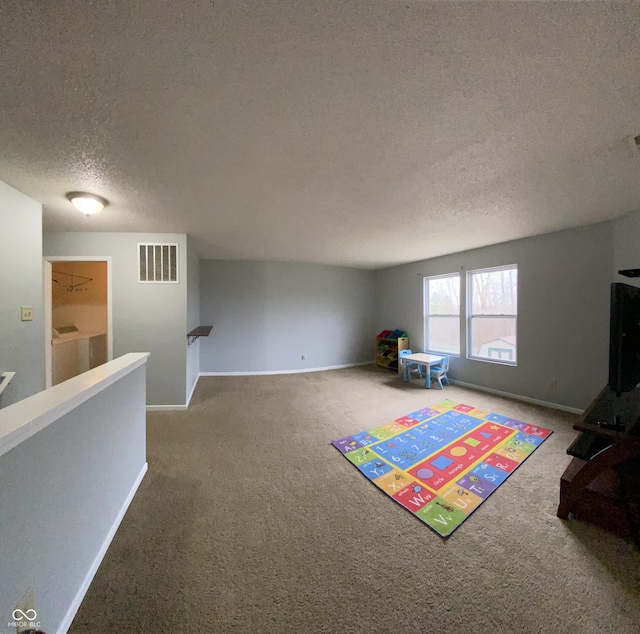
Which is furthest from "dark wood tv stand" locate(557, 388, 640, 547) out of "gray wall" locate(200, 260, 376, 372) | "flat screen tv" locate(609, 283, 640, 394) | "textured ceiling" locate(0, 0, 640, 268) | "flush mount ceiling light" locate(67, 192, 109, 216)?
"gray wall" locate(200, 260, 376, 372)

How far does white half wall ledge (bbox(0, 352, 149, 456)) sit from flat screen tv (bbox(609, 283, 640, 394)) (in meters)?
2.62

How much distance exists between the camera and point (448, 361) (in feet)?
13.6

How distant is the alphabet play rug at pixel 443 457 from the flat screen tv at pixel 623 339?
994 millimetres

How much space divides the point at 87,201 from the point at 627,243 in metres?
5.27

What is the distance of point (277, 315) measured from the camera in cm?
487

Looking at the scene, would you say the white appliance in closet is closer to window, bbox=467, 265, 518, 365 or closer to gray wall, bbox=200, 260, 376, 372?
gray wall, bbox=200, 260, 376, 372

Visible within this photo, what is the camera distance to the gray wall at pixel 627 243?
2.41 m

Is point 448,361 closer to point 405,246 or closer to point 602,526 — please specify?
point 405,246

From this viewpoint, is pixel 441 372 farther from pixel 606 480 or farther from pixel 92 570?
pixel 92 570

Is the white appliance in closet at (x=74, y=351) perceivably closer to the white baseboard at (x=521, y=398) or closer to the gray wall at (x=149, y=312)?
the gray wall at (x=149, y=312)

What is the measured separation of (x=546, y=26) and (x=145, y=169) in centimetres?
218

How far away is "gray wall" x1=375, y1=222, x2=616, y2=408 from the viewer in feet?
8.85

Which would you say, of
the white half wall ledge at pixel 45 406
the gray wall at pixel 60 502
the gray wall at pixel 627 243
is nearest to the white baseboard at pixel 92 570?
the gray wall at pixel 60 502

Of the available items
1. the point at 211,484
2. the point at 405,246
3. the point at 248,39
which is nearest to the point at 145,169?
the point at 248,39
